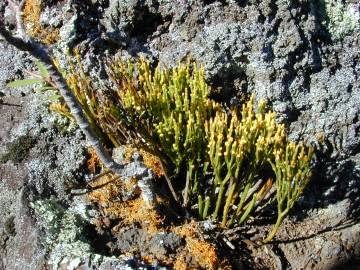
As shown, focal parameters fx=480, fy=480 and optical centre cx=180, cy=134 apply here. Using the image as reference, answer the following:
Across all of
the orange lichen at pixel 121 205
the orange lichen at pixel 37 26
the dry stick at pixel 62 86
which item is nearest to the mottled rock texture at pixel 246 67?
the orange lichen at pixel 37 26

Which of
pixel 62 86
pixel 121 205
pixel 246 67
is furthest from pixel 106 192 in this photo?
pixel 246 67

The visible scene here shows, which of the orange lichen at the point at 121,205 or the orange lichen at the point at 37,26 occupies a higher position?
the orange lichen at the point at 37,26

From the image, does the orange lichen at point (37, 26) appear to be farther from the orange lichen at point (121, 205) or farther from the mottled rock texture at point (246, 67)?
the orange lichen at point (121, 205)

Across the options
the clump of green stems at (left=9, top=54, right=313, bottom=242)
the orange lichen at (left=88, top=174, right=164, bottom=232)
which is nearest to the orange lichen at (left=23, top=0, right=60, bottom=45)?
the clump of green stems at (left=9, top=54, right=313, bottom=242)

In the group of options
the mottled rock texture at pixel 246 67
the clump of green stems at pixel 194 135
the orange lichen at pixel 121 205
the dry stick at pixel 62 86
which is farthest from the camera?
the mottled rock texture at pixel 246 67

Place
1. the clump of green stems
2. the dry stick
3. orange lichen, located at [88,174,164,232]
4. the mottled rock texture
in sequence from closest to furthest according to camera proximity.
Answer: the dry stick → the clump of green stems → orange lichen, located at [88,174,164,232] → the mottled rock texture

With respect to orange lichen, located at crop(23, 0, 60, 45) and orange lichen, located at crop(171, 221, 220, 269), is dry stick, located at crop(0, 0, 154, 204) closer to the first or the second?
orange lichen, located at crop(171, 221, 220, 269)

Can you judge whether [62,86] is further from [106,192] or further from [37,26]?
[37,26]
